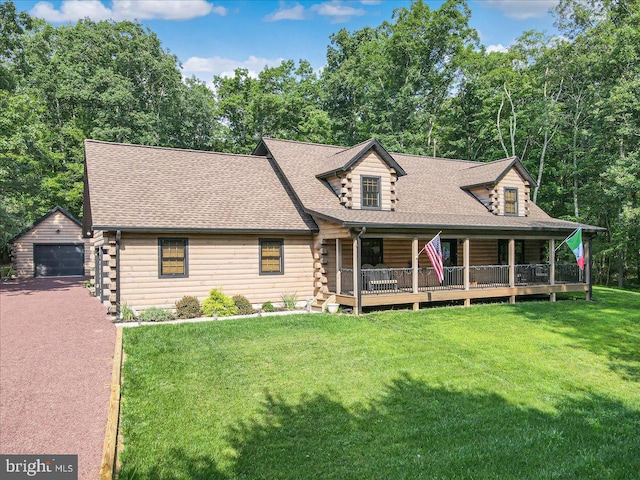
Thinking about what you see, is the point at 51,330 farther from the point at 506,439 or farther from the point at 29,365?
the point at 506,439

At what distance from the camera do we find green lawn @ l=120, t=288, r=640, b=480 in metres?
5.12

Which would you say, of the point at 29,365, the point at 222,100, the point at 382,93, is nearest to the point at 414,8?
the point at 382,93

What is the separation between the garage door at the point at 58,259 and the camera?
3059 cm

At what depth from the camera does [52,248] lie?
30953 mm

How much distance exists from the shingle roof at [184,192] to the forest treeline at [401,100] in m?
14.3

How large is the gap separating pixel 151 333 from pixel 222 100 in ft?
107

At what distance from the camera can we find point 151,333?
11289 mm

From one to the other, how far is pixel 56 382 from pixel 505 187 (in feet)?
62.6

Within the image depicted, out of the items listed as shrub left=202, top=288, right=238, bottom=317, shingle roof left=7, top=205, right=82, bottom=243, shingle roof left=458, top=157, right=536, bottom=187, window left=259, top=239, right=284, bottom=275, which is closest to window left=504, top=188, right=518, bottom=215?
shingle roof left=458, top=157, right=536, bottom=187

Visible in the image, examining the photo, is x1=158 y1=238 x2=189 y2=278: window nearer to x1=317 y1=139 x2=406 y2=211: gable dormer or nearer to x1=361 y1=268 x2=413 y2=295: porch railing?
x1=361 y1=268 x2=413 y2=295: porch railing

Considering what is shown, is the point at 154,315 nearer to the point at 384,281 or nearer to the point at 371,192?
the point at 384,281

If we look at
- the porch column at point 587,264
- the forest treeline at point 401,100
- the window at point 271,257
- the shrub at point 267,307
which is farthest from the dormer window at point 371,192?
the forest treeline at point 401,100

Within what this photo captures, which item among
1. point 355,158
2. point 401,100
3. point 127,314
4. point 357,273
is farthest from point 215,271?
point 401,100

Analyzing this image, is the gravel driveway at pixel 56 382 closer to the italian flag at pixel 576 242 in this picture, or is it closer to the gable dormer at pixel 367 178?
the gable dormer at pixel 367 178
